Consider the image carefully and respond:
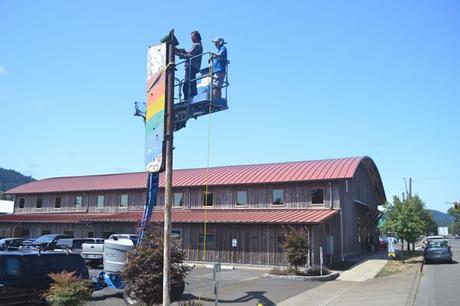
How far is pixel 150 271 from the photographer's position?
12.9 m

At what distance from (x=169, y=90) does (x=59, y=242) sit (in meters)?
21.5

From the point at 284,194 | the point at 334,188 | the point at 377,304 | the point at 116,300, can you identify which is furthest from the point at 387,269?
the point at 116,300

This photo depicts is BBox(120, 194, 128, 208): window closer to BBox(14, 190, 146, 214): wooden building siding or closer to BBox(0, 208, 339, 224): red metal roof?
BBox(14, 190, 146, 214): wooden building siding

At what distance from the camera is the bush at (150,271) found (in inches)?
505

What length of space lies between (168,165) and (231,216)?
2204cm

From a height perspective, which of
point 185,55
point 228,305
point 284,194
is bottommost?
point 228,305

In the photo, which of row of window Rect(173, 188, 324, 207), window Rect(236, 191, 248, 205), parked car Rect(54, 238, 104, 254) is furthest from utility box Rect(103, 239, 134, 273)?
window Rect(236, 191, 248, 205)

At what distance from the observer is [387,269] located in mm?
26688

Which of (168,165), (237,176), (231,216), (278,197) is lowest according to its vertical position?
(231,216)

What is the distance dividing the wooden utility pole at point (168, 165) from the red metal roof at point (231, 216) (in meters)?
15.9

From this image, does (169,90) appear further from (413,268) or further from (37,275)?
(413,268)

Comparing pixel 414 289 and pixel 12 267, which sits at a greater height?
pixel 12 267

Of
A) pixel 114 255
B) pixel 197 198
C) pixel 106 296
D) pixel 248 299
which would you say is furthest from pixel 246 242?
pixel 114 255

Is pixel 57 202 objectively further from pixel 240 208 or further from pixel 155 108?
pixel 155 108
